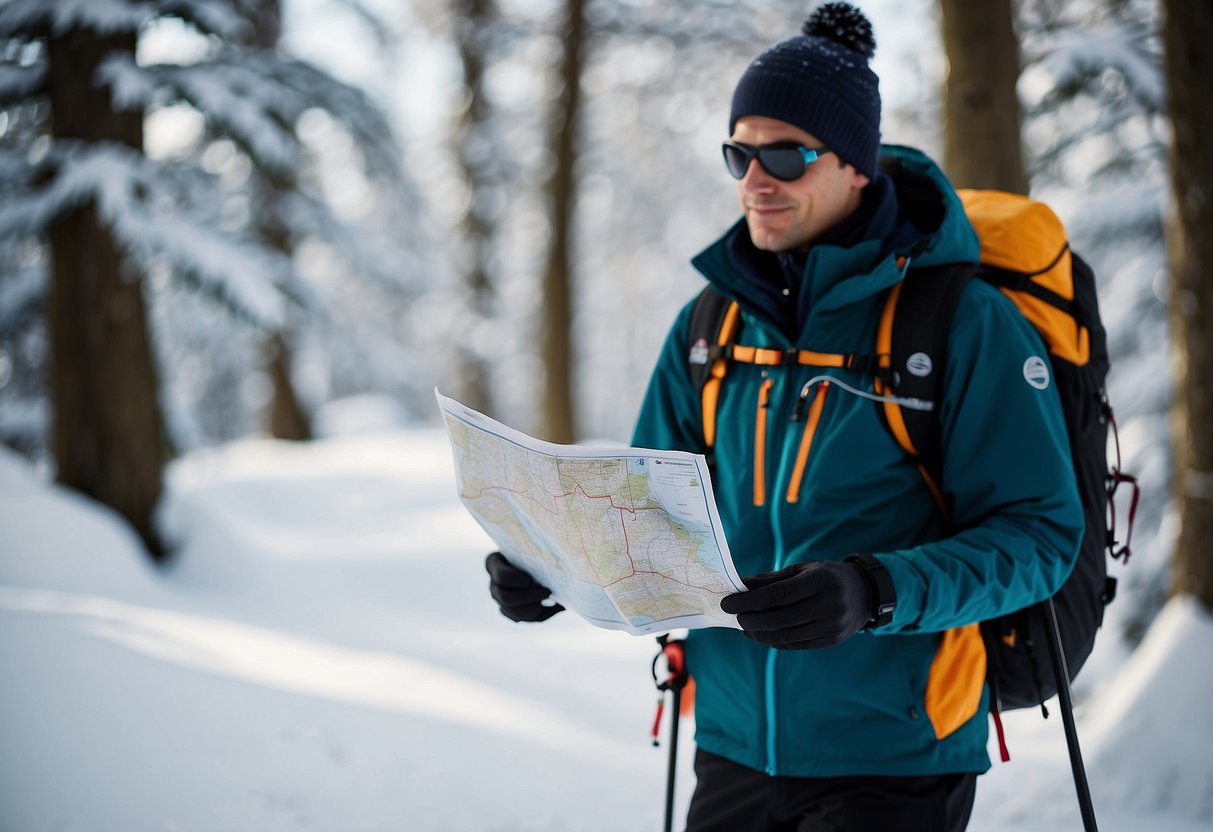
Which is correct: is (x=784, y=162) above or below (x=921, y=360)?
above

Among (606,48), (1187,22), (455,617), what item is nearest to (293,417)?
(606,48)

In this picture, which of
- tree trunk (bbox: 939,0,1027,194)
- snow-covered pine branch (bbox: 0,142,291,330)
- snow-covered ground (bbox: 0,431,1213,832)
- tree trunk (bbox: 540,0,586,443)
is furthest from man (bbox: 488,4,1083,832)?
tree trunk (bbox: 540,0,586,443)

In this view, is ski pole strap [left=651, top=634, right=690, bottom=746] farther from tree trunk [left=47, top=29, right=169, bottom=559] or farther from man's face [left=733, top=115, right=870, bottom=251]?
tree trunk [left=47, top=29, right=169, bottom=559]

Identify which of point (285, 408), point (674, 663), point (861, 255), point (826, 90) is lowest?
point (285, 408)

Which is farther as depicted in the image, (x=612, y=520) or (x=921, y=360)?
(x=921, y=360)

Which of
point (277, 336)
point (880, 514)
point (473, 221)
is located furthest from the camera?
point (473, 221)

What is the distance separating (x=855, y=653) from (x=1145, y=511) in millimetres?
6689

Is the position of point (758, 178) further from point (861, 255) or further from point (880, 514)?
point (880, 514)

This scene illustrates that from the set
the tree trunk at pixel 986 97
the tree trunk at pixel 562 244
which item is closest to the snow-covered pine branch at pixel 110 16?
the tree trunk at pixel 986 97

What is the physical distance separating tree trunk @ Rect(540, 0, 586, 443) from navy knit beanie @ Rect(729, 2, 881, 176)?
9.69 m

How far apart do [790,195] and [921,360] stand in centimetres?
46

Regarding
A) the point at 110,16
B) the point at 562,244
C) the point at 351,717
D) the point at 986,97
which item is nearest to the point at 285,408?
the point at 562,244

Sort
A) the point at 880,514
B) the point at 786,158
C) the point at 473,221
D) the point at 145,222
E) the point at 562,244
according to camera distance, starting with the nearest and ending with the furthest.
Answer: the point at 880,514 < the point at 786,158 < the point at 145,222 < the point at 562,244 < the point at 473,221

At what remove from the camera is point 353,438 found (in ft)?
48.0
